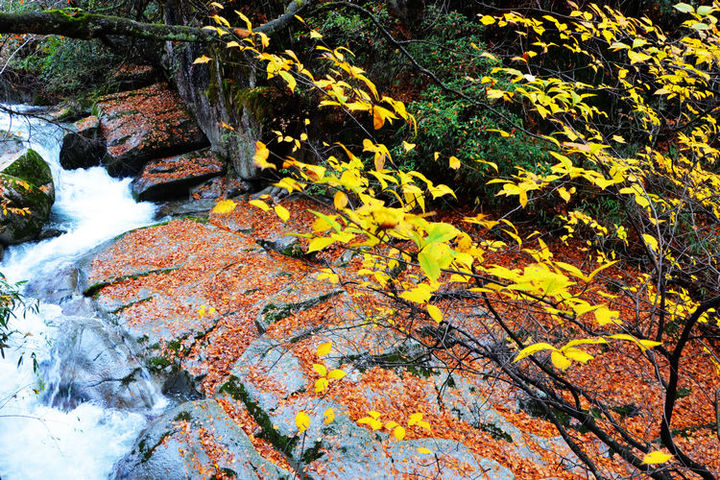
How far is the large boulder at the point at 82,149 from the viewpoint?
10688 millimetres

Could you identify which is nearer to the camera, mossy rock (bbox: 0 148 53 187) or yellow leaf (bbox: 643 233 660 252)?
yellow leaf (bbox: 643 233 660 252)

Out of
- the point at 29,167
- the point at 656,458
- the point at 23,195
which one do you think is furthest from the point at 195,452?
the point at 29,167

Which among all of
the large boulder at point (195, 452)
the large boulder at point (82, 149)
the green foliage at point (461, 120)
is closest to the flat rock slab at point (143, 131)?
the large boulder at point (82, 149)

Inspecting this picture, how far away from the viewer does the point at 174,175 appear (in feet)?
34.5

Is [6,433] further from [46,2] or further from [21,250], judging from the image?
[46,2]

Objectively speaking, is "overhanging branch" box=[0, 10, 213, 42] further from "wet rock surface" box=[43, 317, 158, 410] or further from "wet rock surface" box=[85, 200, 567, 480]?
"wet rock surface" box=[43, 317, 158, 410]

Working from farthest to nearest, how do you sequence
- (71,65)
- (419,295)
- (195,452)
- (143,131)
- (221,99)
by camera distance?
(71,65) < (143,131) < (221,99) < (195,452) < (419,295)

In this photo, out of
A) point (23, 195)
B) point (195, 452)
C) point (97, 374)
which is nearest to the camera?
point (195, 452)

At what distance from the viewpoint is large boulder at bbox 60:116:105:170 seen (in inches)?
421

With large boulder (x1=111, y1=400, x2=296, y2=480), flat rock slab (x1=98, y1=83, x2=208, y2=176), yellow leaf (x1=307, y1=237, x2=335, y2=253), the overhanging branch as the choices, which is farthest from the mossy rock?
yellow leaf (x1=307, y1=237, x2=335, y2=253)

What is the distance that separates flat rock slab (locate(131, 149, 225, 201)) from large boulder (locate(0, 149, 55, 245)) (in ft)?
6.51

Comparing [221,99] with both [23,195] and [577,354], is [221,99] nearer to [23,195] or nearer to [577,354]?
[23,195]

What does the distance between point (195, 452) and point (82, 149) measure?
1078cm

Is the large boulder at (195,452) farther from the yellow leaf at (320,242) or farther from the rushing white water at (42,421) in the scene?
the yellow leaf at (320,242)
